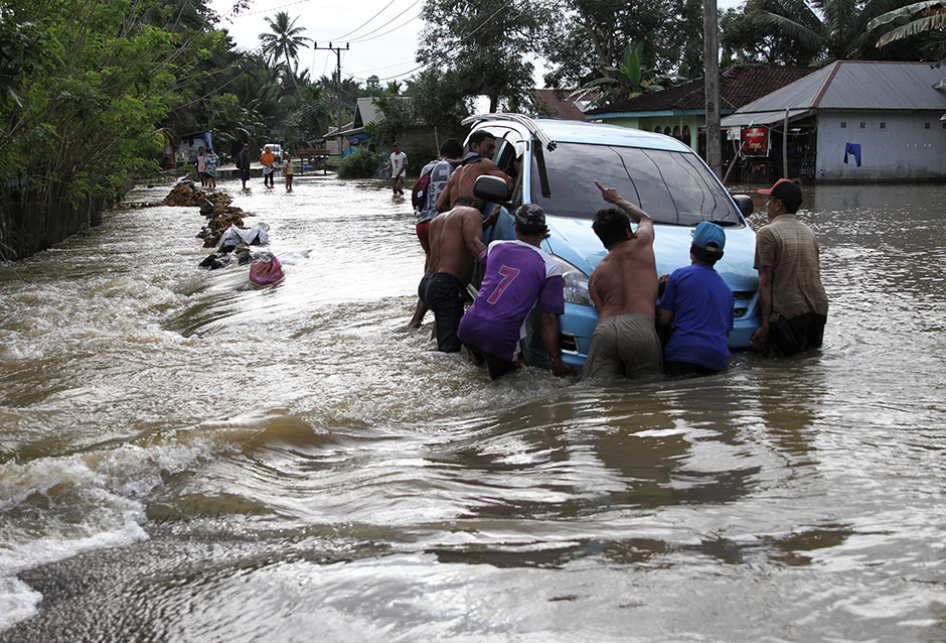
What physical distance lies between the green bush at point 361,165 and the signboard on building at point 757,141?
21034 mm

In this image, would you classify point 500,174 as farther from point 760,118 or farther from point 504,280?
point 760,118

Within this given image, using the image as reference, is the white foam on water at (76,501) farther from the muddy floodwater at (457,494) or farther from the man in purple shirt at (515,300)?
the man in purple shirt at (515,300)

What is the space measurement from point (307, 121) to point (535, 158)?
282 feet

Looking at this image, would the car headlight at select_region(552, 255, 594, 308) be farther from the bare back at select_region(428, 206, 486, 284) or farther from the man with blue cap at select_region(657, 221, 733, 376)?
the bare back at select_region(428, 206, 486, 284)

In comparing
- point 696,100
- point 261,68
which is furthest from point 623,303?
point 261,68

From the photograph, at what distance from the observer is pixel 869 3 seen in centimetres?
3672

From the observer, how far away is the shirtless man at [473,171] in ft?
24.1

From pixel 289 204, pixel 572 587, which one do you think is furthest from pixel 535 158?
pixel 289 204

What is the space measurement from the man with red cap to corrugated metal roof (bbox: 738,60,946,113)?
86.0ft

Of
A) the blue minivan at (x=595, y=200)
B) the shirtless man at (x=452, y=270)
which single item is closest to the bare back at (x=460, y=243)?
the shirtless man at (x=452, y=270)

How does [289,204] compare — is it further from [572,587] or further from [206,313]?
[572,587]

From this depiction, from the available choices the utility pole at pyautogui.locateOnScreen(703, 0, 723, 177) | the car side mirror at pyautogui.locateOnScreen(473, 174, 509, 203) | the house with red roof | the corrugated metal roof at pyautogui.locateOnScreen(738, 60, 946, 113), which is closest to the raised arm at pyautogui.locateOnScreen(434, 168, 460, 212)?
the car side mirror at pyautogui.locateOnScreen(473, 174, 509, 203)

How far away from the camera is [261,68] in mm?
79938

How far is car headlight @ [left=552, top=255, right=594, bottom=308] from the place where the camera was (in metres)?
5.41
